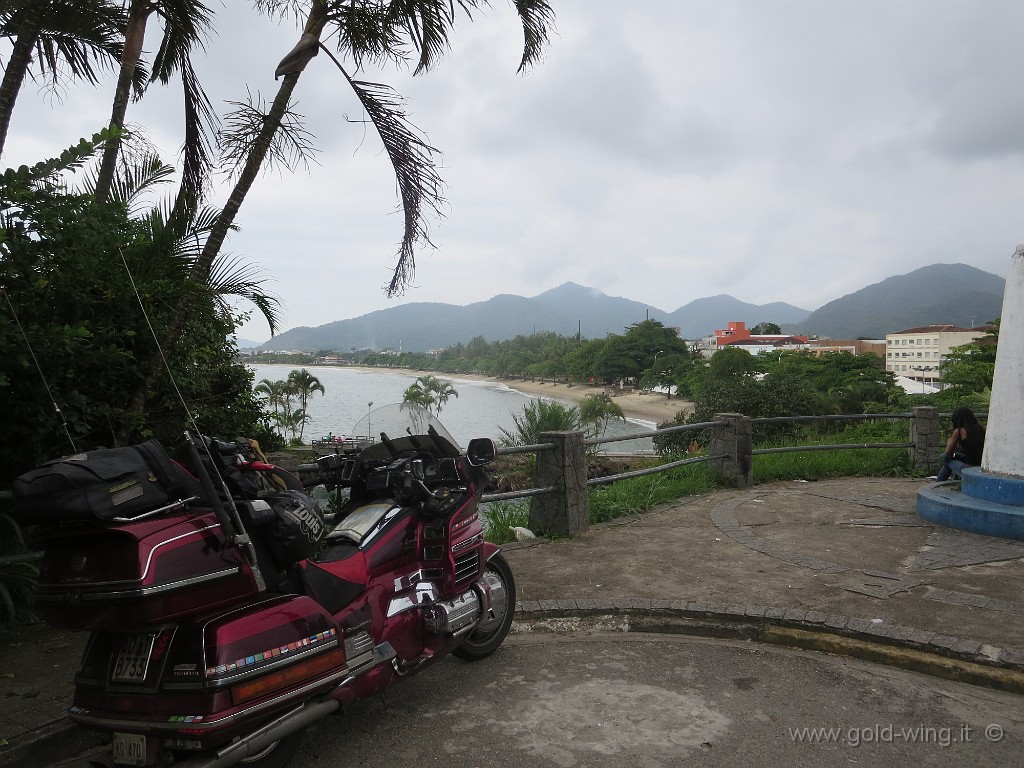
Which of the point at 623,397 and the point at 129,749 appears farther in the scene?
the point at 623,397

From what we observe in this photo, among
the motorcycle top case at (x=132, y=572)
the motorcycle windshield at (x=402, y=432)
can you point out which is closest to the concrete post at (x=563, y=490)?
the motorcycle windshield at (x=402, y=432)

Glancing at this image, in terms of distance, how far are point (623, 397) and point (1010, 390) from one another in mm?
67873

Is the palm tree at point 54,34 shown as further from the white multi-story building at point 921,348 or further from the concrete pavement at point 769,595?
the white multi-story building at point 921,348

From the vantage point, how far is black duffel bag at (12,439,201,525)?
2150 mm

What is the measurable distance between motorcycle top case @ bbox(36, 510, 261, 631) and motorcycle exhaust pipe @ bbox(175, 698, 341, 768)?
0.45 meters

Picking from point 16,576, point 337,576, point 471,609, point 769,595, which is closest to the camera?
point 337,576

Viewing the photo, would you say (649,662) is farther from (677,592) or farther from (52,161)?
(52,161)

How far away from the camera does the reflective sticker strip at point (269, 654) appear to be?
7.77 feet

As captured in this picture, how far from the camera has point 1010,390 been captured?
6.71 meters

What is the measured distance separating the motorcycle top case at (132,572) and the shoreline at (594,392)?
44188mm

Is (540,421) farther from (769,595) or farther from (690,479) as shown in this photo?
(769,595)

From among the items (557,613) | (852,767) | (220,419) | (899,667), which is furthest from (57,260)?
(899,667)

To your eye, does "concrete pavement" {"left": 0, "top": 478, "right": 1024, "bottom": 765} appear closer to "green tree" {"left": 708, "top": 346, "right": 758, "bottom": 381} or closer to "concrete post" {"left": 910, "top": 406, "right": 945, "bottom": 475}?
"concrete post" {"left": 910, "top": 406, "right": 945, "bottom": 475}

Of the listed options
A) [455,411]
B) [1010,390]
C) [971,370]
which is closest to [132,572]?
[1010,390]
